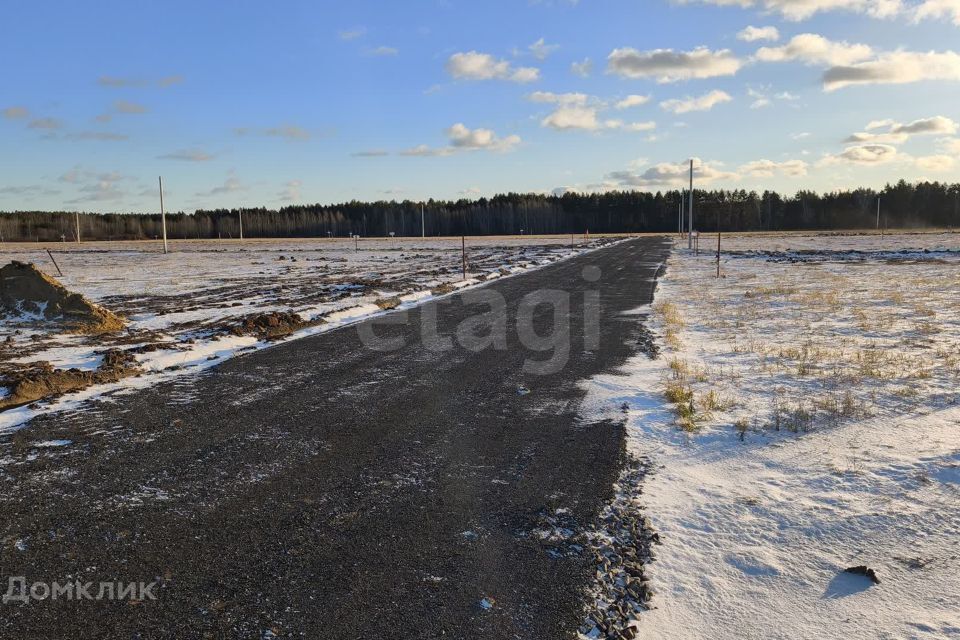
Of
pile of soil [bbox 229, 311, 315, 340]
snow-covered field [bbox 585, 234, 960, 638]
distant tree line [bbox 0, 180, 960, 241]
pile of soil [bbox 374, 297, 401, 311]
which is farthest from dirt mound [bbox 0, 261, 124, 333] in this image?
distant tree line [bbox 0, 180, 960, 241]

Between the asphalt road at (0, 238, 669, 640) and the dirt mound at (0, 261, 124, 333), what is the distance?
246 inches

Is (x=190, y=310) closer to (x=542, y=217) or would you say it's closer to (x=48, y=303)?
(x=48, y=303)

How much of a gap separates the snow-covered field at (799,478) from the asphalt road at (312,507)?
58 cm

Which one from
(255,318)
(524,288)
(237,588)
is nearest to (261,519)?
(237,588)

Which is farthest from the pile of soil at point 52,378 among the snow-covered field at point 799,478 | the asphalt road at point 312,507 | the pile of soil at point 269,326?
the snow-covered field at point 799,478

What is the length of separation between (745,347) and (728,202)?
140m

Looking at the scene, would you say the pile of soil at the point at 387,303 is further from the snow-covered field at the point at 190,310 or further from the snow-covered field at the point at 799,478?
the snow-covered field at the point at 799,478

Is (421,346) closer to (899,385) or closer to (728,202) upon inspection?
(899,385)

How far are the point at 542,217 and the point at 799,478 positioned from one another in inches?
5769

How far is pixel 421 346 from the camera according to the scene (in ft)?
33.7

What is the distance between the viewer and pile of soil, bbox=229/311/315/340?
37.6ft

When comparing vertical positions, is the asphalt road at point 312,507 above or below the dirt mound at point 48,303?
below

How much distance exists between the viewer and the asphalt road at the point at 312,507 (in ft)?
9.94

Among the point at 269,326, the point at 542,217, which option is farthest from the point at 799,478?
the point at 542,217
